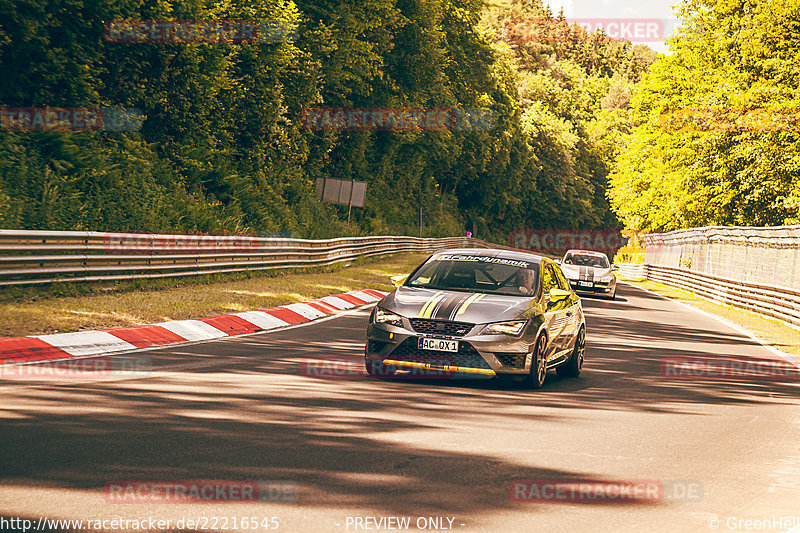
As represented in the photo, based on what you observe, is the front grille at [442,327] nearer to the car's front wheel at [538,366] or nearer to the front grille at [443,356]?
the front grille at [443,356]

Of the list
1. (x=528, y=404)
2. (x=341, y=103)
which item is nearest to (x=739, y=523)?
(x=528, y=404)

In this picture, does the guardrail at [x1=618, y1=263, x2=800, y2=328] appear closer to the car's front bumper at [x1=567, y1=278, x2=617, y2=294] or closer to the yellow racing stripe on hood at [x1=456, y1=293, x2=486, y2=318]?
the car's front bumper at [x1=567, y1=278, x2=617, y2=294]

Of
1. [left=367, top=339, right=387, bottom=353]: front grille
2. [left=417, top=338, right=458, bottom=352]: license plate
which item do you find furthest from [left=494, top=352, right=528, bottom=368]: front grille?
[left=367, top=339, right=387, bottom=353]: front grille

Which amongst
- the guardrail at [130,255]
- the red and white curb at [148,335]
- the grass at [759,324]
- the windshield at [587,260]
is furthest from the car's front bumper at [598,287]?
the red and white curb at [148,335]

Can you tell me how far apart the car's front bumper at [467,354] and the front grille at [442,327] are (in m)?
0.04

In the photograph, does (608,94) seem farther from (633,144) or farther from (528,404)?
(528,404)

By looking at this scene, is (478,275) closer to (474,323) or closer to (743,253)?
(474,323)

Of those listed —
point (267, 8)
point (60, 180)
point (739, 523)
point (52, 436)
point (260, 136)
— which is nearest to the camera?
point (739, 523)

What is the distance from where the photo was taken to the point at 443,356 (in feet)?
31.9

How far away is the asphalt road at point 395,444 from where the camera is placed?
207 inches

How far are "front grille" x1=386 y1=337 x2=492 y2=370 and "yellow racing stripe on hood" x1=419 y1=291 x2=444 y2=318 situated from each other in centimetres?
30

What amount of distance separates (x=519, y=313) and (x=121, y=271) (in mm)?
9753

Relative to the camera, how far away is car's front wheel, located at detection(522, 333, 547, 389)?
33.1 feet

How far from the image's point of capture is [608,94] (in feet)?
439
